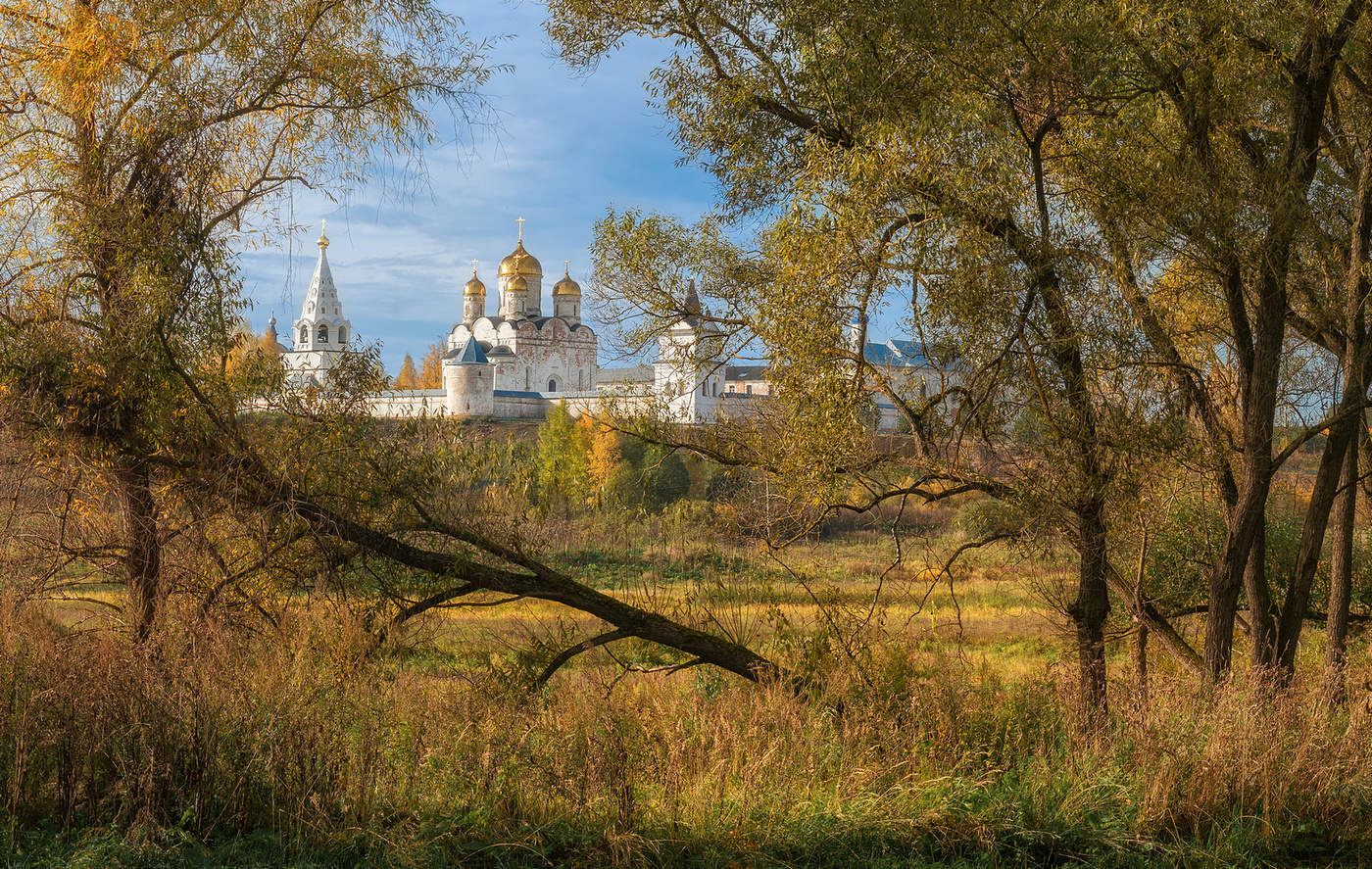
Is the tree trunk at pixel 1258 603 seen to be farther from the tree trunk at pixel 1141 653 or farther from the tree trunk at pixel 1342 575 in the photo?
the tree trunk at pixel 1141 653

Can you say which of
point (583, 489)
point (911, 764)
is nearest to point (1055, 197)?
point (911, 764)

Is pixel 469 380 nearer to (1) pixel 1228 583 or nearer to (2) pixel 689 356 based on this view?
(2) pixel 689 356

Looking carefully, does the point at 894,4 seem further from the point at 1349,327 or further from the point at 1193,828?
the point at 1193,828

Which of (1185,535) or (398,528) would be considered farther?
(1185,535)

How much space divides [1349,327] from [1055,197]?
2.32m

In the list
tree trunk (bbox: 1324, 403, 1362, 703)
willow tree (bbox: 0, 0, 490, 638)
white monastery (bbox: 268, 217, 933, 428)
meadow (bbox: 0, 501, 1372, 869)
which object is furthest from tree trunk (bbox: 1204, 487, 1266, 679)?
white monastery (bbox: 268, 217, 933, 428)

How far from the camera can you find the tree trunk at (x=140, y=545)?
7074 millimetres

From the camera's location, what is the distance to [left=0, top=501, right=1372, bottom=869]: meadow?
4.72 metres

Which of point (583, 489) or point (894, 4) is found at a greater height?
point (894, 4)

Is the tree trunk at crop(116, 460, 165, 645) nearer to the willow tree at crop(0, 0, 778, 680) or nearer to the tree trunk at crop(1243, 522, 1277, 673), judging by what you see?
the willow tree at crop(0, 0, 778, 680)

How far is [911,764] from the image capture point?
6.04 metres

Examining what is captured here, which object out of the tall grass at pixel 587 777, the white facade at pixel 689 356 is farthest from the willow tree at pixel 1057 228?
the tall grass at pixel 587 777

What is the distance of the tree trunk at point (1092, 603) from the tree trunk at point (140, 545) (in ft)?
20.7

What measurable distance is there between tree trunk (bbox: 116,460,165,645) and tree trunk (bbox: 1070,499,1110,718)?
631cm
